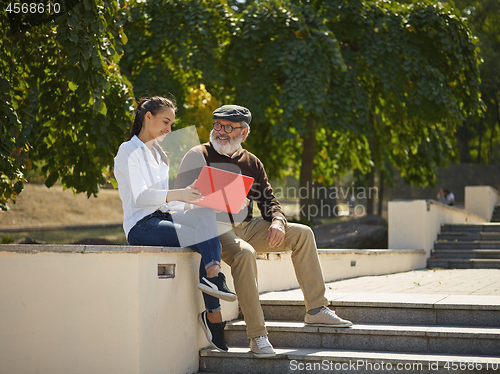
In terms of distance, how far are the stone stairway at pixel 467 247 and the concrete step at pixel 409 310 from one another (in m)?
5.77

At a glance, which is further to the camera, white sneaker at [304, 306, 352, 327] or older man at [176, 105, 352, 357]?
white sneaker at [304, 306, 352, 327]

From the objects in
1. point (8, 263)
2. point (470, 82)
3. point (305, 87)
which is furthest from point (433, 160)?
point (8, 263)

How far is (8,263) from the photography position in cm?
349

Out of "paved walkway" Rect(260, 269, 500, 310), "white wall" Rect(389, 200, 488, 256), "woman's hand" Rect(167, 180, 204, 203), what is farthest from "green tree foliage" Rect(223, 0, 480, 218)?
"woman's hand" Rect(167, 180, 204, 203)

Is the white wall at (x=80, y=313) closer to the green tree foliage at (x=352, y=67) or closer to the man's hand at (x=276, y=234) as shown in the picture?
the man's hand at (x=276, y=234)

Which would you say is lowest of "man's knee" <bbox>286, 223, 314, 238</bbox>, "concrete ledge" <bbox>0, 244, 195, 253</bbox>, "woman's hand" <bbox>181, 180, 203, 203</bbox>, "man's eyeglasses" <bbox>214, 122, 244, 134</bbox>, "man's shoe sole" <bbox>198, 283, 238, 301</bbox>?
"man's shoe sole" <bbox>198, 283, 238, 301</bbox>

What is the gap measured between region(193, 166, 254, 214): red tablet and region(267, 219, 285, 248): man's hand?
41cm

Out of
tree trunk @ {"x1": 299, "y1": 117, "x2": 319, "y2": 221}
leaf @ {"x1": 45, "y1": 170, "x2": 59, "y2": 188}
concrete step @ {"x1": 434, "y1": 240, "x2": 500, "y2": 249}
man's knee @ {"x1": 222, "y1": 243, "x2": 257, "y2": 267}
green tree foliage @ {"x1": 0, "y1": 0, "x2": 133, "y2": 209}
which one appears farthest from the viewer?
tree trunk @ {"x1": 299, "y1": 117, "x2": 319, "y2": 221}

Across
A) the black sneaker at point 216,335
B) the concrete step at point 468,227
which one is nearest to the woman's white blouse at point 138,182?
the black sneaker at point 216,335

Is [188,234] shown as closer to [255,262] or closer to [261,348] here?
[255,262]

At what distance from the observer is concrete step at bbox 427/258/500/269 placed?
9.73 metres

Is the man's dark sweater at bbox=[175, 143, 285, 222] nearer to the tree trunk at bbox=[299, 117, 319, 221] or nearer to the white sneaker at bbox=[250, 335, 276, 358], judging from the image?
the white sneaker at bbox=[250, 335, 276, 358]

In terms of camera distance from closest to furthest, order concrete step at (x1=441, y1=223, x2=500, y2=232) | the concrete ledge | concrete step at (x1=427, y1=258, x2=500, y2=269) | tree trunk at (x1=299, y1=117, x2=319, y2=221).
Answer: the concrete ledge
concrete step at (x1=427, y1=258, x2=500, y2=269)
concrete step at (x1=441, y1=223, x2=500, y2=232)
tree trunk at (x1=299, y1=117, x2=319, y2=221)

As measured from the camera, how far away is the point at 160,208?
12.8ft
